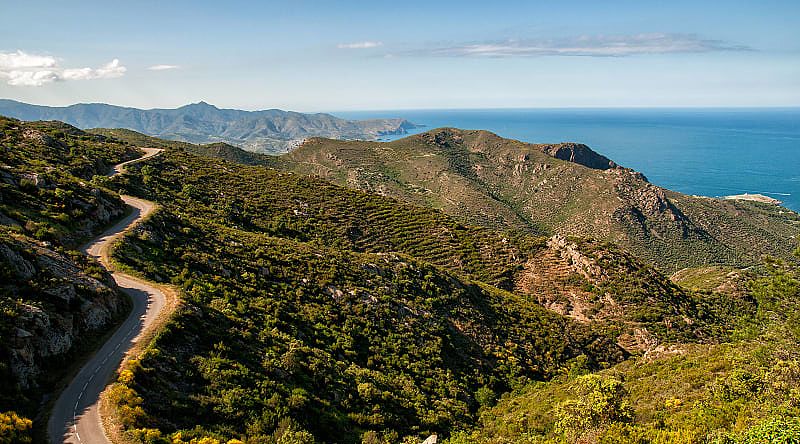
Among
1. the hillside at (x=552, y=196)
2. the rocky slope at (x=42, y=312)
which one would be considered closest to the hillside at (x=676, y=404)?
the rocky slope at (x=42, y=312)

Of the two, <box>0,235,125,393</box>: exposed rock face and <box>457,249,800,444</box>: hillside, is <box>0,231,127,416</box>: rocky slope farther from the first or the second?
<box>457,249,800,444</box>: hillside

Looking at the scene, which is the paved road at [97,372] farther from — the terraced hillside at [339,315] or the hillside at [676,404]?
the hillside at [676,404]

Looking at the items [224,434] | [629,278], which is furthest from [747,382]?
[629,278]

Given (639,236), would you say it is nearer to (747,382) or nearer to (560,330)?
(560,330)

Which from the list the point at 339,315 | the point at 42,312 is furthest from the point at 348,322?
the point at 42,312

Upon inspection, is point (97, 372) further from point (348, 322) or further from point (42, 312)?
point (348, 322)

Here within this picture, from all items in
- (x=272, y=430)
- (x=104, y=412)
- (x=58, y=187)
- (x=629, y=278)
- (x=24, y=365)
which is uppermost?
(x=58, y=187)
